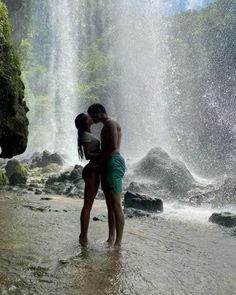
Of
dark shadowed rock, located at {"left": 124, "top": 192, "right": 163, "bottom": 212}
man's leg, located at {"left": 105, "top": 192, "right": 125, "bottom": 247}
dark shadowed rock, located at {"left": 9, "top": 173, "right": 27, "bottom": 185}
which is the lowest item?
dark shadowed rock, located at {"left": 9, "top": 173, "right": 27, "bottom": 185}

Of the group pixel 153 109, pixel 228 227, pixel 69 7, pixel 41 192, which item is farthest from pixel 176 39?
pixel 228 227

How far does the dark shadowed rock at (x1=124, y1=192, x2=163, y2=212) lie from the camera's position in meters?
9.60

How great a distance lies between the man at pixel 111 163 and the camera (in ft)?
16.4

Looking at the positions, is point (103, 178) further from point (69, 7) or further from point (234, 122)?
point (69, 7)

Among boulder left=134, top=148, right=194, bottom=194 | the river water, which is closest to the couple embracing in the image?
the river water

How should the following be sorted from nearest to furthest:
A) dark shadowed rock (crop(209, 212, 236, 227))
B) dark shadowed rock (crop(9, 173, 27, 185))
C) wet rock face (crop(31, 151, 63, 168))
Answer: dark shadowed rock (crop(209, 212, 236, 227)), dark shadowed rock (crop(9, 173, 27, 185)), wet rock face (crop(31, 151, 63, 168))

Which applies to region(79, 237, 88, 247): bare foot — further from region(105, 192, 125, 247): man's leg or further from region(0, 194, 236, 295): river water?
region(105, 192, 125, 247): man's leg

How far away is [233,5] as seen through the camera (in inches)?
1460

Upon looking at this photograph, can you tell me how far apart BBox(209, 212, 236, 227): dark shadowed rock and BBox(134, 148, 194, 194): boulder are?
16.9 ft

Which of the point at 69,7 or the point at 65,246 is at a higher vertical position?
the point at 69,7

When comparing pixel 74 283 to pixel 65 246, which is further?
pixel 65 246

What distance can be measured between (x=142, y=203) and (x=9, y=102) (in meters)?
4.15

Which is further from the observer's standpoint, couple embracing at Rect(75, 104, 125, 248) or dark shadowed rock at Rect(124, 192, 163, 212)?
dark shadowed rock at Rect(124, 192, 163, 212)

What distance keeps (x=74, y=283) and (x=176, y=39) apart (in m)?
37.5
